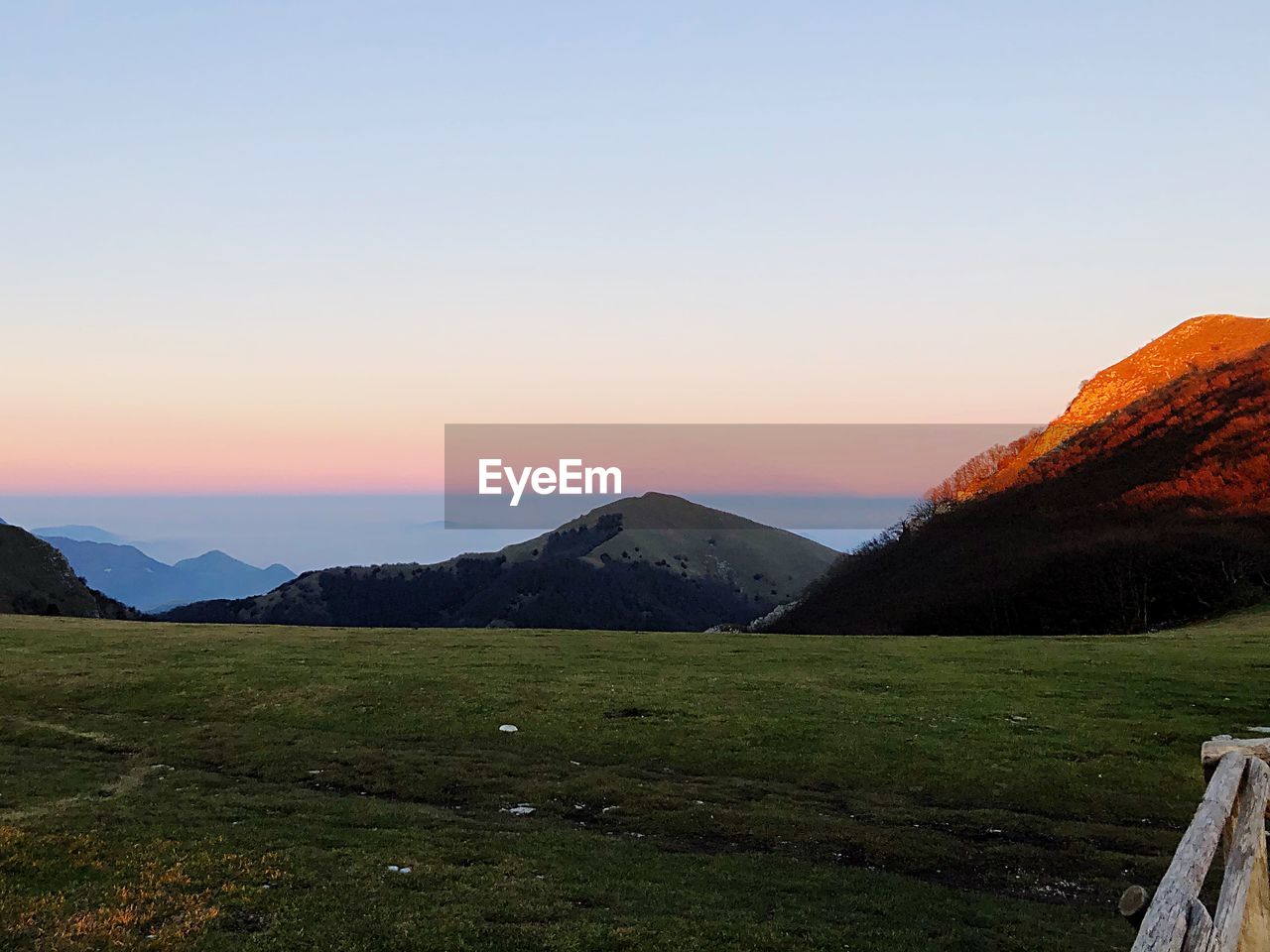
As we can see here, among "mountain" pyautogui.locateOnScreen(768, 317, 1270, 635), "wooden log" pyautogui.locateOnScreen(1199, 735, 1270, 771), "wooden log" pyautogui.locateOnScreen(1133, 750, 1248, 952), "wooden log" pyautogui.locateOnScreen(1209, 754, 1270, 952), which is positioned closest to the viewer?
"wooden log" pyautogui.locateOnScreen(1133, 750, 1248, 952)

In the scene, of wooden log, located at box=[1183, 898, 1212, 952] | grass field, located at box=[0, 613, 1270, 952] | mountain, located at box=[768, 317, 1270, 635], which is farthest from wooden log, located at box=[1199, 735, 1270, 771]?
mountain, located at box=[768, 317, 1270, 635]

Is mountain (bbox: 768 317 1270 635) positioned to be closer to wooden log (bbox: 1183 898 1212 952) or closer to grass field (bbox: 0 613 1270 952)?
grass field (bbox: 0 613 1270 952)

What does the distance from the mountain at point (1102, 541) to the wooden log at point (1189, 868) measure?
79.5 m

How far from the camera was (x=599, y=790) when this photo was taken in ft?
87.6

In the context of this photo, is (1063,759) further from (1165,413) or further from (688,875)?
(1165,413)

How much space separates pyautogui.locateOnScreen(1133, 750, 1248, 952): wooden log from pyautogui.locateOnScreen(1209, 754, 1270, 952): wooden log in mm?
246

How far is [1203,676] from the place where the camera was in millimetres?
39938

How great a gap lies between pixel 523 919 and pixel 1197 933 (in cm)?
1120

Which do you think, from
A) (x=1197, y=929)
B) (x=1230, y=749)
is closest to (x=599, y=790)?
(x=1230, y=749)

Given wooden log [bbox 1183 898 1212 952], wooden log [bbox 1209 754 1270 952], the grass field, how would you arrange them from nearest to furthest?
wooden log [bbox 1183 898 1212 952]
wooden log [bbox 1209 754 1270 952]
the grass field

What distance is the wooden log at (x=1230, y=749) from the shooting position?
40.5ft

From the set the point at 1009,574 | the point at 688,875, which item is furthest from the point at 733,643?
the point at 1009,574

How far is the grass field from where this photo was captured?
1622cm

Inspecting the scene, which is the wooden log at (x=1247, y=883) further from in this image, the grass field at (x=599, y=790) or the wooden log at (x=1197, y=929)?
the grass field at (x=599, y=790)
